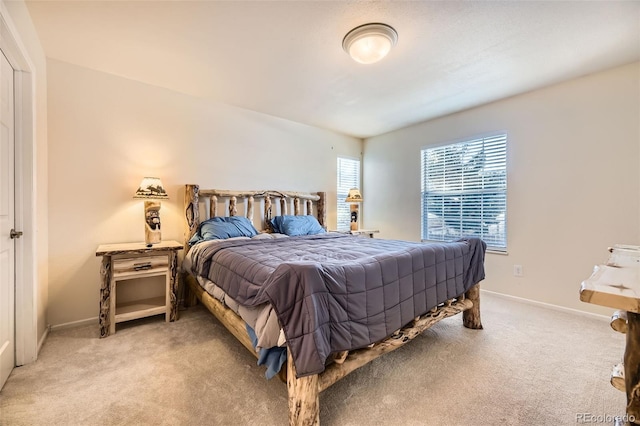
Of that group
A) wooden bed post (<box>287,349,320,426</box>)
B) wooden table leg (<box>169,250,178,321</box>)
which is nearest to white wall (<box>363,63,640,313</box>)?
wooden bed post (<box>287,349,320,426</box>)

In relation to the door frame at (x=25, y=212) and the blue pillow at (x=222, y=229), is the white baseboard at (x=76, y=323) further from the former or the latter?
the blue pillow at (x=222, y=229)

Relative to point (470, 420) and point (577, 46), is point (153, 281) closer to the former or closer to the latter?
point (470, 420)

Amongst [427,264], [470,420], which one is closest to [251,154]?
[427,264]

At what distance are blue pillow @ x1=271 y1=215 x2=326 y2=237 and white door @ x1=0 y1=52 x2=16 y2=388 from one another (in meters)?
2.22

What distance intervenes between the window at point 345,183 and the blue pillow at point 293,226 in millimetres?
1208

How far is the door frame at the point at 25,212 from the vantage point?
1799 mm

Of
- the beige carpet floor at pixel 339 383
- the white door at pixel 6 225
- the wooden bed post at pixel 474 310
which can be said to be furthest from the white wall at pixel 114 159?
the wooden bed post at pixel 474 310

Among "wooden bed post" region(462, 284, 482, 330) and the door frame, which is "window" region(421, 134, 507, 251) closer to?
"wooden bed post" region(462, 284, 482, 330)

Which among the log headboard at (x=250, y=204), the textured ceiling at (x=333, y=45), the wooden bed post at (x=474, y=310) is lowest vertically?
the wooden bed post at (x=474, y=310)

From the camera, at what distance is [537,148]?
9.66ft

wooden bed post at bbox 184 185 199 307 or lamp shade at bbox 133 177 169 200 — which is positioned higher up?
lamp shade at bbox 133 177 169 200

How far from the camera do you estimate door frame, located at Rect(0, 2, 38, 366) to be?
180 centimetres

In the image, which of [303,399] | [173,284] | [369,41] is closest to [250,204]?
[173,284]

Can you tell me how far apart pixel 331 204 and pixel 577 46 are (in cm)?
327
